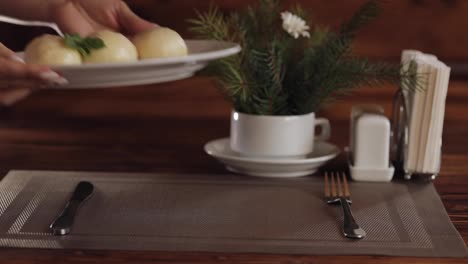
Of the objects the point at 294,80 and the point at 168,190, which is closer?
the point at 168,190

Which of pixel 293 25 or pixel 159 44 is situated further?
pixel 293 25

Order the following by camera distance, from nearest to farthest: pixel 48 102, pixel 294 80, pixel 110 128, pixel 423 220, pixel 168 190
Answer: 1. pixel 423 220
2. pixel 168 190
3. pixel 294 80
4. pixel 110 128
5. pixel 48 102

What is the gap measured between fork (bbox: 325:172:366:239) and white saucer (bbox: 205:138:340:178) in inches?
1.3

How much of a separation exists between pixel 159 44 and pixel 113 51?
9 cm

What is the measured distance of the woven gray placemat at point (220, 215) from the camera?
3.56 feet

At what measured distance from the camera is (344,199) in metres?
1.26

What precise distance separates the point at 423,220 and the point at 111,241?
1.46ft

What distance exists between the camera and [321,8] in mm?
2455

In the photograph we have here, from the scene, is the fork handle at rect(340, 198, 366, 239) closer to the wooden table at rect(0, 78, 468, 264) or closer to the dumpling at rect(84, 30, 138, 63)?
the wooden table at rect(0, 78, 468, 264)

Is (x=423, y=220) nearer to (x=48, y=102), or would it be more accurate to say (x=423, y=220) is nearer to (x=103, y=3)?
(x=103, y=3)

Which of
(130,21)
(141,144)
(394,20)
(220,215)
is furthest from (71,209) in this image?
(394,20)

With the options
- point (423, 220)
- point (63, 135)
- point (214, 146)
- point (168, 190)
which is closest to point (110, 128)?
point (63, 135)

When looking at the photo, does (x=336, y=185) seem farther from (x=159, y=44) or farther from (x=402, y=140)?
(x=159, y=44)

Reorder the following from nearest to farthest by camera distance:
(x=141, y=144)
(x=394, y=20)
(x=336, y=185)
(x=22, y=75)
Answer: (x=22, y=75), (x=336, y=185), (x=141, y=144), (x=394, y=20)
